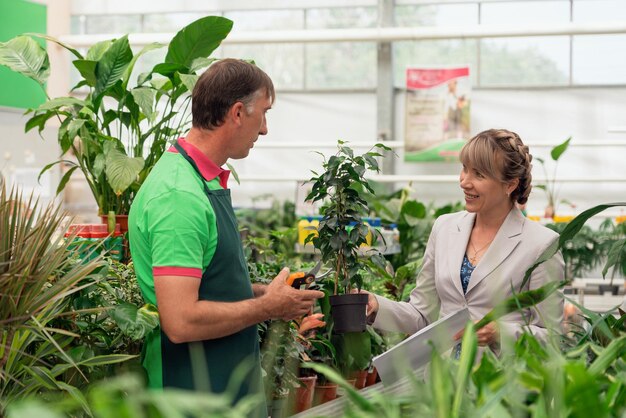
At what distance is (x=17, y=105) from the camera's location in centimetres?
877

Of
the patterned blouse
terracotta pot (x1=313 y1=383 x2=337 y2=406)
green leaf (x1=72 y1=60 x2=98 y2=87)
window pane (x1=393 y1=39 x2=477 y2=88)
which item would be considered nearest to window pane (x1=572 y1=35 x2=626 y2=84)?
window pane (x1=393 y1=39 x2=477 y2=88)

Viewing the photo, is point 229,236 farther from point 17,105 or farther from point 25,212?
point 17,105

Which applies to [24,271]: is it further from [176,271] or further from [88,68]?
[88,68]

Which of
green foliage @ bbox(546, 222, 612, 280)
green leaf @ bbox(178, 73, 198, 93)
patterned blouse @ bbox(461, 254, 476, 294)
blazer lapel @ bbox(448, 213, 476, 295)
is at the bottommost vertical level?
green foliage @ bbox(546, 222, 612, 280)

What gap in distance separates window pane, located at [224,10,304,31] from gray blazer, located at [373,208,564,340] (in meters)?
11.1

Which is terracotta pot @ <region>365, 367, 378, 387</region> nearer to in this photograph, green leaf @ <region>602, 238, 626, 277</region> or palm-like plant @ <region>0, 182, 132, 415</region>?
green leaf @ <region>602, 238, 626, 277</region>

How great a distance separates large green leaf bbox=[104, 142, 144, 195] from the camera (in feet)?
12.2

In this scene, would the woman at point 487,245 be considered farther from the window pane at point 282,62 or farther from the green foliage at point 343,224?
the window pane at point 282,62

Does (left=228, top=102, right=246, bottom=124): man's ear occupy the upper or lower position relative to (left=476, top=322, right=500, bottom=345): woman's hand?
upper

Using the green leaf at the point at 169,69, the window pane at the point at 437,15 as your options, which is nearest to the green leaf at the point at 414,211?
the green leaf at the point at 169,69

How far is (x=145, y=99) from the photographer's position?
13.1 ft

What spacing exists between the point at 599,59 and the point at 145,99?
1016cm

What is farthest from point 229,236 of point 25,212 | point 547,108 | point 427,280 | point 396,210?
point 547,108

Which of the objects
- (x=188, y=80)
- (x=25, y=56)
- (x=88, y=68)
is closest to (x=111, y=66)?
(x=88, y=68)
